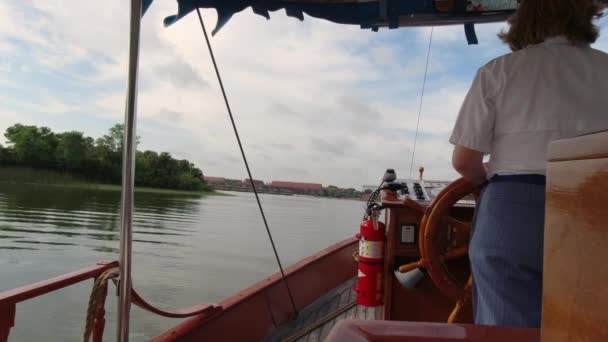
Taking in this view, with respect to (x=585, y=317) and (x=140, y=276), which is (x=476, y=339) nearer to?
(x=585, y=317)

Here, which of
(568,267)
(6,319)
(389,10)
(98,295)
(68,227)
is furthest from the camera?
(68,227)

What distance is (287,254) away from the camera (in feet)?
45.8

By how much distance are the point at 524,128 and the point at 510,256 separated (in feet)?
0.98

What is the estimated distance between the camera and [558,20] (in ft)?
3.52

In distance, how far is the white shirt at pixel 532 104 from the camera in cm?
97

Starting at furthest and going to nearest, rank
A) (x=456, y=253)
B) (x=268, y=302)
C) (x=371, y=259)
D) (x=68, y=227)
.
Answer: (x=68, y=227) < (x=268, y=302) < (x=371, y=259) < (x=456, y=253)

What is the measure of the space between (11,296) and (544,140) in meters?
1.44

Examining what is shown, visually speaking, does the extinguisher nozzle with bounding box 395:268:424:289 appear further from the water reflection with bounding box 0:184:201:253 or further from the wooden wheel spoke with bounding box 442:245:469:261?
the water reflection with bounding box 0:184:201:253

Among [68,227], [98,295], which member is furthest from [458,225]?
[68,227]

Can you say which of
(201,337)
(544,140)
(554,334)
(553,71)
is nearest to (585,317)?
(554,334)

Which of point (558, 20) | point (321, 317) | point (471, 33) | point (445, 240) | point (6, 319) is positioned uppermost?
point (471, 33)

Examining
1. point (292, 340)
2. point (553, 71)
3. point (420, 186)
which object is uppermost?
point (553, 71)

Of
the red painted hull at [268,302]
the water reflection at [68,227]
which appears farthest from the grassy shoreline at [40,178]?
the red painted hull at [268,302]

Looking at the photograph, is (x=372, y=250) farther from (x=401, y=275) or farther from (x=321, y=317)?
(x=321, y=317)
